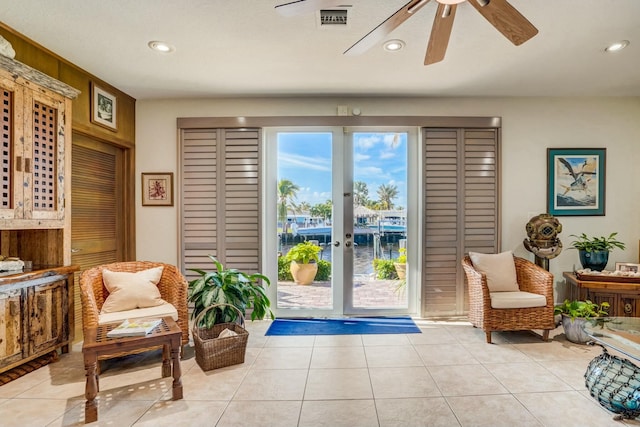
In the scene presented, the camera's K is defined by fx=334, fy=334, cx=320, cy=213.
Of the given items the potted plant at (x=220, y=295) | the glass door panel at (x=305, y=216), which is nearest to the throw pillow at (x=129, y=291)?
the potted plant at (x=220, y=295)

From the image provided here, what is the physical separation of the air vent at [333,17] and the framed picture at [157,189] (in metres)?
2.51

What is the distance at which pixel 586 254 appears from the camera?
3.55 metres

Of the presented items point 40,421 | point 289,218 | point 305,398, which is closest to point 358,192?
point 289,218

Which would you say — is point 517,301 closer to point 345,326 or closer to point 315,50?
point 345,326

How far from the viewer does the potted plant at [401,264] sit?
4.00 metres

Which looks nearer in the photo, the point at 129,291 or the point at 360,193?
the point at 129,291

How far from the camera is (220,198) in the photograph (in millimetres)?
3867

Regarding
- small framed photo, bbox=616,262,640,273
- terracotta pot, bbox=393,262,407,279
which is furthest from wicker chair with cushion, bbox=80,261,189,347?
small framed photo, bbox=616,262,640,273

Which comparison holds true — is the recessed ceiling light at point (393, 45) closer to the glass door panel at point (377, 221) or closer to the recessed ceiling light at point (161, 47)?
the glass door panel at point (377, 221)

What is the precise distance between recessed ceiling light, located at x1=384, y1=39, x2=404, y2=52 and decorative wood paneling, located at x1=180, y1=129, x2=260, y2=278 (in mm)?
1769

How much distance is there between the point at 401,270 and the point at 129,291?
2841 mm

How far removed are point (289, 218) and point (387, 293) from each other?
4.85ft

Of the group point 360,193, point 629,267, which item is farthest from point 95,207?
point 629,267

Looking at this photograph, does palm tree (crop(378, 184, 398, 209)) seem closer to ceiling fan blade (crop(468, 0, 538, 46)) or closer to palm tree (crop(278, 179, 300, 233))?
palm tree (crop(278, 179, 300, 233))
